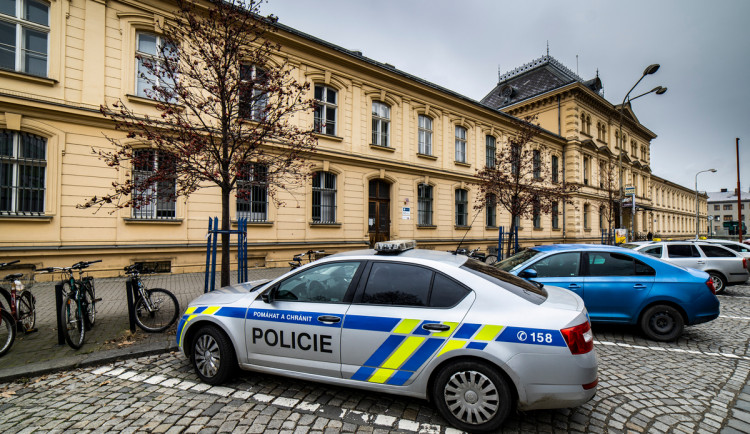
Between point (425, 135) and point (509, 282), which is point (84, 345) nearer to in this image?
point (509, 282)

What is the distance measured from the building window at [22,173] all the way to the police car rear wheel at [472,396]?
11204 mm

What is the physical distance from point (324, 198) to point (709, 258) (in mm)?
12405

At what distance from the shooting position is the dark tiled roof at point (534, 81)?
89.5 ft

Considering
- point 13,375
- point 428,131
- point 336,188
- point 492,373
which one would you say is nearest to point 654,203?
point 428,131

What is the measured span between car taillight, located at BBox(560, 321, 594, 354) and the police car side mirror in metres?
2.65

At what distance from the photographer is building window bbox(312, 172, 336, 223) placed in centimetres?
1312

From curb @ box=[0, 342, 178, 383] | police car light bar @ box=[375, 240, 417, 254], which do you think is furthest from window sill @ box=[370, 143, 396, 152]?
police car light bar @ box=[375, 240, 417, 254]

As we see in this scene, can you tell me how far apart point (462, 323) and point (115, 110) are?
11119 mm

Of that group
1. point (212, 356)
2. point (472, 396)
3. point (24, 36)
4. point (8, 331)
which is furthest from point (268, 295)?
point (24, 36)

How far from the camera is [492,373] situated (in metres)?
2.64

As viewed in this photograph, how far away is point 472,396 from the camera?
270 centimetres

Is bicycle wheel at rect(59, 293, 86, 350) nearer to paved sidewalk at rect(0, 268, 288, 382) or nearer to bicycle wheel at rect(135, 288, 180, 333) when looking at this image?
paved sidewalk at rect(0, 268, 288, 382)

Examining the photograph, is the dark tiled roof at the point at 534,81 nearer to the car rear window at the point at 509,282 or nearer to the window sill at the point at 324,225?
the window sill at the point at 324,225

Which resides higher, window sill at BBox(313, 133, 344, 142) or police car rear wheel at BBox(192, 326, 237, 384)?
window sill at BBox(313, 133, 344, 142)
